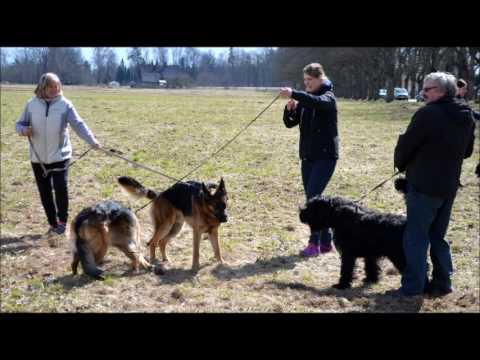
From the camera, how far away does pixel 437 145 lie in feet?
14.8

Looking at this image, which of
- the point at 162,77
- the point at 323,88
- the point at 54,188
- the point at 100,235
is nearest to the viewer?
the point at 100,235

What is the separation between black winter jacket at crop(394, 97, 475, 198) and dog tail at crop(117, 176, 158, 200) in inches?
129

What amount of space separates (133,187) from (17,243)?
2014mm

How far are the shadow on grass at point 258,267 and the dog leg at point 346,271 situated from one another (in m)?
0.82

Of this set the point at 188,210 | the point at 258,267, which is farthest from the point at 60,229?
the point at 258,267

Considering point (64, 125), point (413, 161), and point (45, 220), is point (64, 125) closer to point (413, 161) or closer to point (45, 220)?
point (45, 220)

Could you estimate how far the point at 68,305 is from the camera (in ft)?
15.9

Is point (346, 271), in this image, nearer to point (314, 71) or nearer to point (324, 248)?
point (324, 248)

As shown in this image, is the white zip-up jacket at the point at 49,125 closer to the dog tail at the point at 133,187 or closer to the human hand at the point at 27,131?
the human hand at the point at 27,131

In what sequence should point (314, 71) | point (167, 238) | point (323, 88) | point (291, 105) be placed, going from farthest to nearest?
1. point (167, 238)
2. point (291, 105)
3. point (323, 88)
4. point (314, 71)

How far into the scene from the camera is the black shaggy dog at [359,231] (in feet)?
17.2

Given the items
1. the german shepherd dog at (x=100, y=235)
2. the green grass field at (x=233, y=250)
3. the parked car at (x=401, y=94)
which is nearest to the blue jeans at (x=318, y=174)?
the green grass field at (x=233, y=250)

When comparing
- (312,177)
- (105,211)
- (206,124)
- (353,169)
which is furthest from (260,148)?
(105,211)

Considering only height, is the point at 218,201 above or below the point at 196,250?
above
